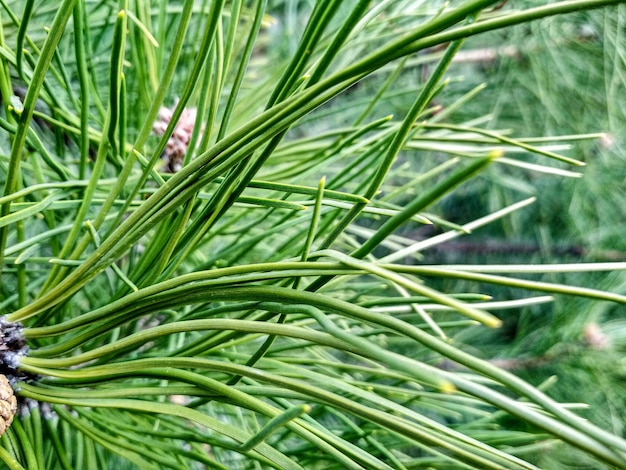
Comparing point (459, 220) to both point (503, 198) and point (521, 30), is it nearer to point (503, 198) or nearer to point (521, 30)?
point (503, 198)

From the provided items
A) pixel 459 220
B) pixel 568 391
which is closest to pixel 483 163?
pixel 568 391

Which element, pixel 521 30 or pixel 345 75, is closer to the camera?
pixel 345 75

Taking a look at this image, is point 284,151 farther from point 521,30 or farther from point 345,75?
point 521,30

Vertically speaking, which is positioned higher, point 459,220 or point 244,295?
point 244,295

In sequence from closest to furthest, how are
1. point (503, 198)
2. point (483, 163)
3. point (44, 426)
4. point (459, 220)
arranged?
point (483, 163) < point (44, 426) < point (503, 198) < point (459, 220)

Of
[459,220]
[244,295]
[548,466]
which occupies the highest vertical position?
[244,295]

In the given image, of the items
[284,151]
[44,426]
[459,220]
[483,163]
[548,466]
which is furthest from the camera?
[459,220]
